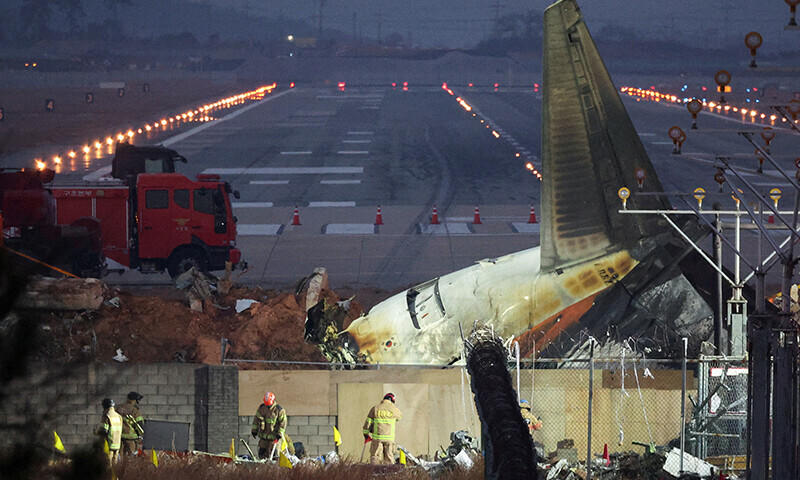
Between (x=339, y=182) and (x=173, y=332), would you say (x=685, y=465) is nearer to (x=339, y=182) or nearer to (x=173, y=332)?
(x=173, y=332)

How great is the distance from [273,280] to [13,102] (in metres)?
89.6

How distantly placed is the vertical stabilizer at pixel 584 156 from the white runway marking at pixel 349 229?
2316cm

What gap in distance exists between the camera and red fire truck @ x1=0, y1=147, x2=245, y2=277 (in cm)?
3170

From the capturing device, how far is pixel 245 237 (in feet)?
135

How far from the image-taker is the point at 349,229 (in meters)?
42.8

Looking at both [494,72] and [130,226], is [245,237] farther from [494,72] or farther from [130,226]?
[494,72]

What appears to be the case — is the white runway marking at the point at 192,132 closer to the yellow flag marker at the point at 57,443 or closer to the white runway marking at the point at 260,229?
the white runway marking at the point at 260,229

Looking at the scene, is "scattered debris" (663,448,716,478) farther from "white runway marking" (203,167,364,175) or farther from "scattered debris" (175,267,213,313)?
"white runway marking" (203,167,364,175)

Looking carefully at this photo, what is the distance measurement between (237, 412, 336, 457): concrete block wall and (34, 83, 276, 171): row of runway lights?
30.9 meters

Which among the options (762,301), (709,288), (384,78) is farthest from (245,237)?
(384,78)

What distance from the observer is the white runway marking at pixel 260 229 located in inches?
1650

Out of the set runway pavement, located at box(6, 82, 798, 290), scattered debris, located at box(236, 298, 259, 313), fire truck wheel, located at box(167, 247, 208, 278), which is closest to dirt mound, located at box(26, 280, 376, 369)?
scattered debris, located at box(236, 298, 259, 313)

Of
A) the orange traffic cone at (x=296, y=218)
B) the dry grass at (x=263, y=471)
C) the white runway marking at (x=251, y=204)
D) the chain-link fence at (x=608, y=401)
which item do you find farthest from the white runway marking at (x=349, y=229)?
the dry grass at (x=263, y=471)

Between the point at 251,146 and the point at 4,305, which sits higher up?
the point at 251,146
